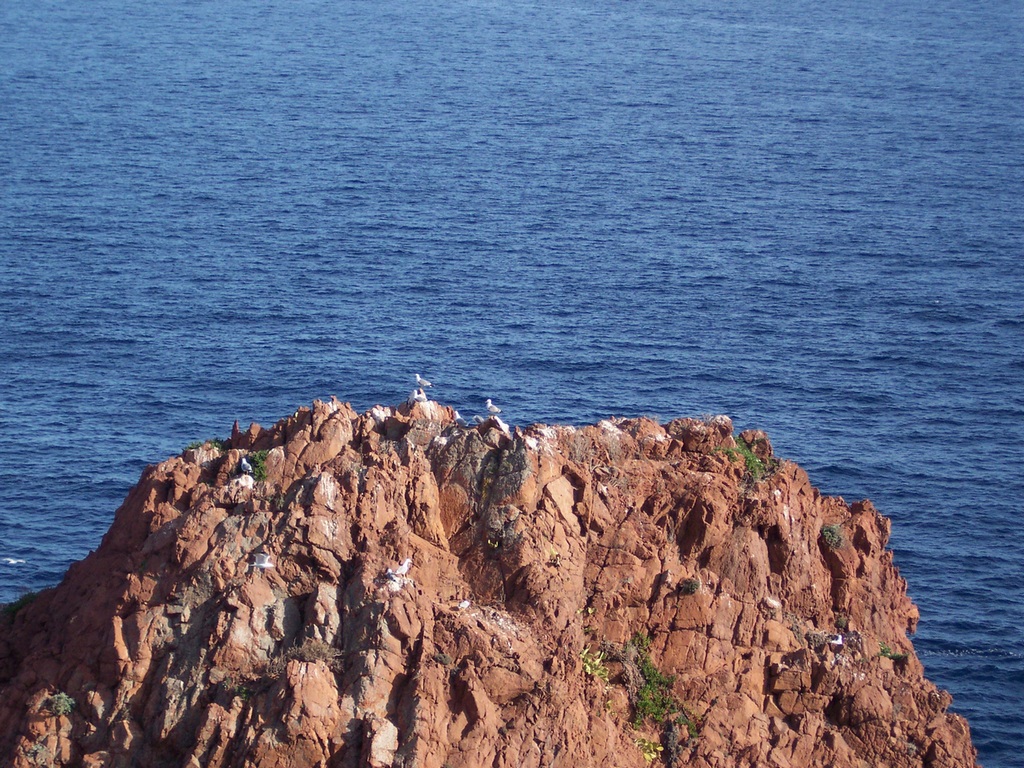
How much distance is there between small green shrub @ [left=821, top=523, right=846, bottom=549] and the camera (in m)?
53.9

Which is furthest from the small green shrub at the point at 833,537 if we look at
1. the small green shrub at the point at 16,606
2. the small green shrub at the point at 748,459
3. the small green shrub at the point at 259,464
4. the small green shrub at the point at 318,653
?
the small green shrub at the point at 16,606

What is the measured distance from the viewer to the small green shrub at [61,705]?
46250 millimetres

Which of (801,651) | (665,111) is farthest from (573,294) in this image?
(801,651)

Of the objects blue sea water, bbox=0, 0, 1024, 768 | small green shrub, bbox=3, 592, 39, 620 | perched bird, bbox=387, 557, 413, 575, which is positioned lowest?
small green shrub, bbox=3, 592, 39, 620

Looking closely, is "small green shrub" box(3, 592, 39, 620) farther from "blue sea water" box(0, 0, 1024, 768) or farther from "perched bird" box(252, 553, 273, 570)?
"blue sea water" box(0, 0, 1024, 768)

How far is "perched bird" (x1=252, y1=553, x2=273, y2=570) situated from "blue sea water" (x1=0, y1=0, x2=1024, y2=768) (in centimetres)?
4076

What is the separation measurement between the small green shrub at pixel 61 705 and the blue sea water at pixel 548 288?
123ft

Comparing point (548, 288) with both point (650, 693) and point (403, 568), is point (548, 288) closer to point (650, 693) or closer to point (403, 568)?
point (650, 693)

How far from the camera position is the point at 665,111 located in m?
196

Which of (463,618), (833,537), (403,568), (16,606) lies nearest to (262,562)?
(403,568)

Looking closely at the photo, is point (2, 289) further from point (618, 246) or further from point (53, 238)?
point (618, 246)

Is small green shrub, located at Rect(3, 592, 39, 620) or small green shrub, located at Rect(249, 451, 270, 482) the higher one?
small green shrub, located at Rect(249, 451, 270, 482)

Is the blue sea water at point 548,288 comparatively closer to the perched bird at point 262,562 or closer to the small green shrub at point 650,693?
the small green shrub at point 650,693

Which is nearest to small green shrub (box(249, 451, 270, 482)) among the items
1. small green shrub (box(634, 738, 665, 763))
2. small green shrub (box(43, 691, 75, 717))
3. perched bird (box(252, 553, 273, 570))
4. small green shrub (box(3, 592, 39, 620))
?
perched bird (box(252, 553, 273, 570))
